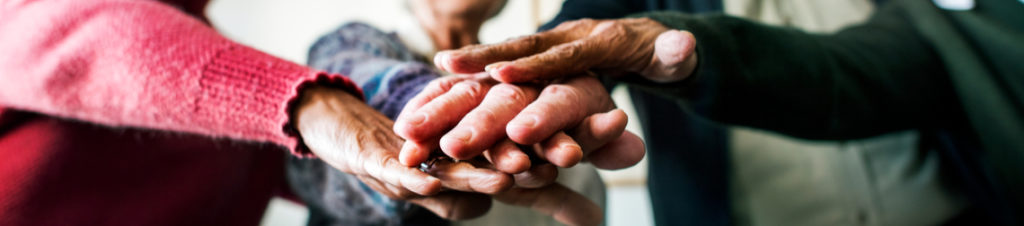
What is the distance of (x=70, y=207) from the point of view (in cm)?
31

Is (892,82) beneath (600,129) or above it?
beneath

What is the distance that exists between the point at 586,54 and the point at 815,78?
1.11 ft

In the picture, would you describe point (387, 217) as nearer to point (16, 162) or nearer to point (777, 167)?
point (16, 162)

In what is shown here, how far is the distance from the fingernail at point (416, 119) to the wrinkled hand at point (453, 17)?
0.50 ft

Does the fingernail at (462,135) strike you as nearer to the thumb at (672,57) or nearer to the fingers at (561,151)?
the fingers at (561,151)

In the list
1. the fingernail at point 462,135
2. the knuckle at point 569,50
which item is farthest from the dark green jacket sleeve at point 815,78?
the fingernail at point 462,135

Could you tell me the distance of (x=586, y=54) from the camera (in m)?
0.29

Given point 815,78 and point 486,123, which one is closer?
point 486,123

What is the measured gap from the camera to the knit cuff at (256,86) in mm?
284

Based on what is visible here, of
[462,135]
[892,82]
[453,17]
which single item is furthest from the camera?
[892,82]

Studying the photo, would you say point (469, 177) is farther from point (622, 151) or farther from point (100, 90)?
point (100, 90)

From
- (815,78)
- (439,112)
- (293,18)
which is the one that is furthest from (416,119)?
(815,78)

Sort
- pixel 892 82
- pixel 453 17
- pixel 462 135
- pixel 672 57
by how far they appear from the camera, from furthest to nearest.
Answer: pixel 892 82 < pixel 453 17 < pixel 672 57 < pixel 462 135

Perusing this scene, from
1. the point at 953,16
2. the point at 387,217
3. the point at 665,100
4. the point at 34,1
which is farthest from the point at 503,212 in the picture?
the point at 953,16
